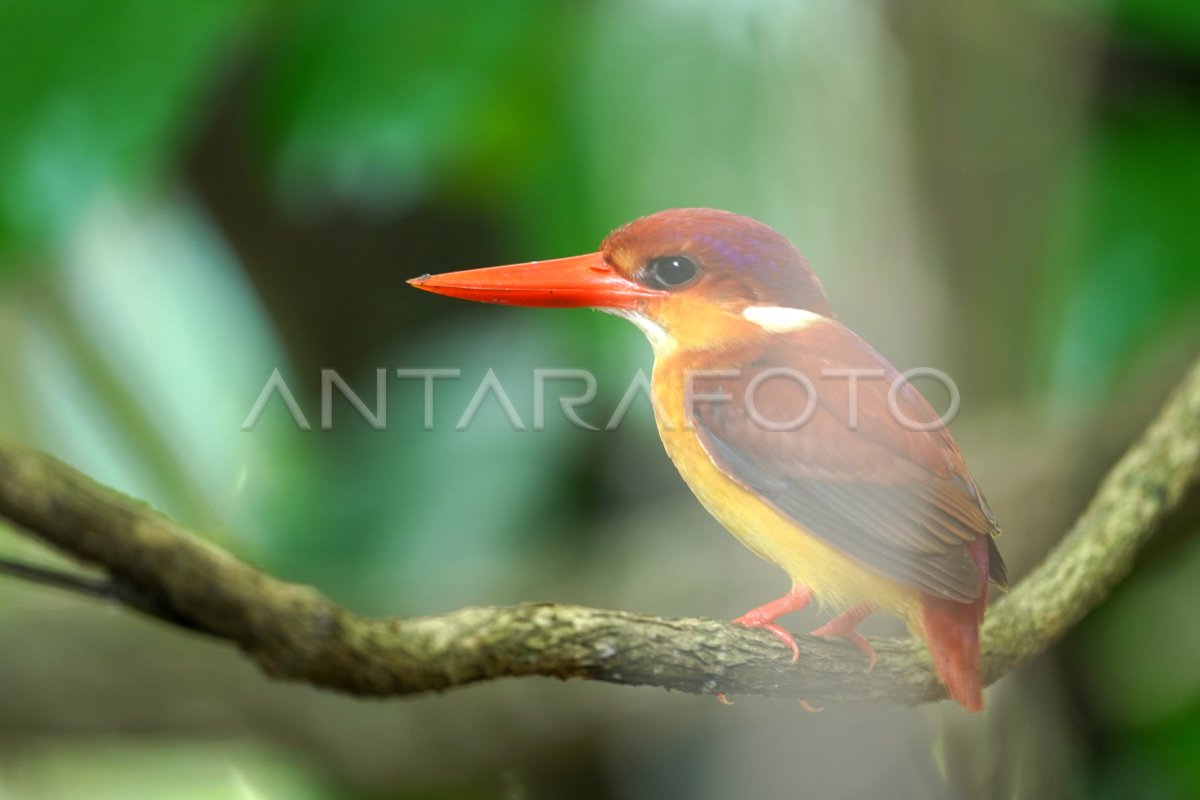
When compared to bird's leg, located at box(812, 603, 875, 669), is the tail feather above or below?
below

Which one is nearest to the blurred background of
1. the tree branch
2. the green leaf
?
the green leaf

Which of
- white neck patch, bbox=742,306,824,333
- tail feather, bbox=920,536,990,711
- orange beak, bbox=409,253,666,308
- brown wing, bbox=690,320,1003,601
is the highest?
orange beak, bbox=409,253,666,308

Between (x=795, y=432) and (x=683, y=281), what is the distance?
0.46 ft

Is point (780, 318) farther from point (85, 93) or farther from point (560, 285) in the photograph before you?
point (85, 93)

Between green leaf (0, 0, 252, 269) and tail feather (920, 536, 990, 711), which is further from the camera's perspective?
green leaf (0, 0, 252, 269)

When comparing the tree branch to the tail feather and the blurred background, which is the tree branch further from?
the blurred background

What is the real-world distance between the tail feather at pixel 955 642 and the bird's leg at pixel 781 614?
9cm

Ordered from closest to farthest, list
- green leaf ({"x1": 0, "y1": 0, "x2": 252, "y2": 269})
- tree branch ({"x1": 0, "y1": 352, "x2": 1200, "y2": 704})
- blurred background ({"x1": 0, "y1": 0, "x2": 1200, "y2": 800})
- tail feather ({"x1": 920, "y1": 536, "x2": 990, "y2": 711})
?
tree branch ({"x1": 0, "y1": 352, "x2": 1200, "y2": 704}) → tail feather ({"x1": 920, "y1": 536, "x2": 990, "y2": 711}) → blurred background ({"x1": 0, "y1": 0, "x2": 1200, "y2": 800}) → green leaf ({"x1": 0, "y1": 0, "x2": 252, "y2": 269})

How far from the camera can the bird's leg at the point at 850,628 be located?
92 cm

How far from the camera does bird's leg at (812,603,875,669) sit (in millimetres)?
916

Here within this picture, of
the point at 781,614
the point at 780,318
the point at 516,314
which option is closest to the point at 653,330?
the point at 780,318

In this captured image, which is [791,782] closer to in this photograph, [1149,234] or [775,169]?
[775,169]

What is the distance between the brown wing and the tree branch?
94mm

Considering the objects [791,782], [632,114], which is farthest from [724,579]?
[632,114]
